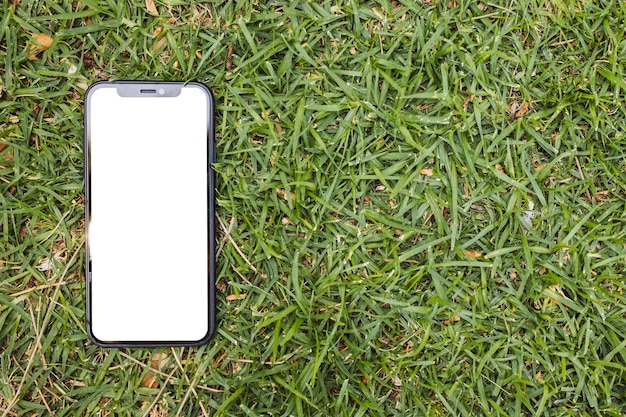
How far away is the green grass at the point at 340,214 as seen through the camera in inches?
61.9

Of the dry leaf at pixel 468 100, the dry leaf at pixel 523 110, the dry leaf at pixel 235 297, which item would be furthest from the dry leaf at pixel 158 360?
the dry leaf at pixel 523 110

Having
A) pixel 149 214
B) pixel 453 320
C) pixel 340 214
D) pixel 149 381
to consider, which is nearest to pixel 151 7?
pixel 149 214

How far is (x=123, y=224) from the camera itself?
156 centimetres

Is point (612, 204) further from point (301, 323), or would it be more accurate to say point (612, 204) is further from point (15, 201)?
point (15, 201)

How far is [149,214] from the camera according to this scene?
1.56m

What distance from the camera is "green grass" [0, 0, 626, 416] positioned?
1572mm

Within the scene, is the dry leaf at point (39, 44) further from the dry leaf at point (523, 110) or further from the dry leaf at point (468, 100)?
the dry leaf at point (523, 110)

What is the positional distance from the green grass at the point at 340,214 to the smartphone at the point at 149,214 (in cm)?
6

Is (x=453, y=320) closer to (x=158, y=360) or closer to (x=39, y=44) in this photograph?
(x=158, y=360)

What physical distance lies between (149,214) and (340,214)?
0.59 m

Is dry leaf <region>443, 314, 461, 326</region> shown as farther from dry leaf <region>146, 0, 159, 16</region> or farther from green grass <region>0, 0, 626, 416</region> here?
dry leaf <region>146, 0, 159, 16</region>

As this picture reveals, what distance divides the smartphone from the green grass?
6cm

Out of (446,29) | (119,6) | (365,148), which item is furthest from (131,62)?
(446,29)

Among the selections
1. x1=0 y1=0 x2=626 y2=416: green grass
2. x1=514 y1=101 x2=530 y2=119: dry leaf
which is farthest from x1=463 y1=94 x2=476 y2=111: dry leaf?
x1=514 y1=101 x2=530 y2=119: dry leaf
